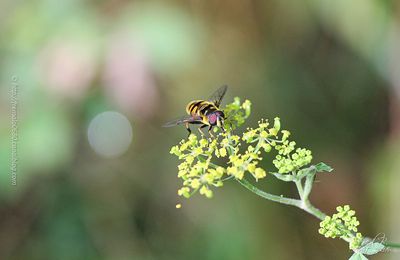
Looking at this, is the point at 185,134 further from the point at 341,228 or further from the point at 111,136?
the point at 341,228

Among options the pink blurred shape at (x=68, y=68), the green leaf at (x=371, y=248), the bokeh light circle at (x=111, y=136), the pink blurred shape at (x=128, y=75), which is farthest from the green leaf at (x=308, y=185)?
the bokeh light circle at (x=111, y=136)

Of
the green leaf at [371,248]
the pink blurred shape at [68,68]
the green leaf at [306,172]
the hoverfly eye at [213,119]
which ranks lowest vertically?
the green leaf at [371,248]

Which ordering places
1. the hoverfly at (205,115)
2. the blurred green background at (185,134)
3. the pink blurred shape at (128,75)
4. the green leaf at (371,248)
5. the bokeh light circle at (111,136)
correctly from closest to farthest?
1. the green leaf at (371,248)
2. the hoverfly at (205,115)
3. the pink blurred shape at (128,75)
4. the blurred green background at (185,134)
5. the bokeh light circle at (111,136)

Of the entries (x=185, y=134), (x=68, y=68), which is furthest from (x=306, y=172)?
(x=185, y=134)

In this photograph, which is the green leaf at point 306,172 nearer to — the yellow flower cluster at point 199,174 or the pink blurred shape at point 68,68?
the yellow flower cluster at point 199,174

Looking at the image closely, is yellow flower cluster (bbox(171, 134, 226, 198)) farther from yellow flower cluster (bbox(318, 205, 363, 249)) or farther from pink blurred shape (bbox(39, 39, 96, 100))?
pink blurred shape (bbox(39, 39, 96, 100))

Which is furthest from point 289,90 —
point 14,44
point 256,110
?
point 14,44
